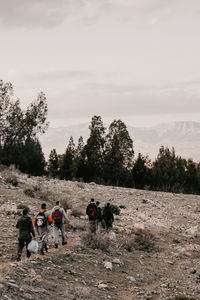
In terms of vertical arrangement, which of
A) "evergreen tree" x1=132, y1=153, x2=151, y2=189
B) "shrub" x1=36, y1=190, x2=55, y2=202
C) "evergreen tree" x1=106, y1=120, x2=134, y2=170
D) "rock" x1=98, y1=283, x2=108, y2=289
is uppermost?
"evergreen tree" x1=106, y1=120, x2=134, y2=170

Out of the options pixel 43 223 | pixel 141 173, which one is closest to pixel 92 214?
pixel 43 223

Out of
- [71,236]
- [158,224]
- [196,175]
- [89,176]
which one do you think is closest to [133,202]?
[158,224]

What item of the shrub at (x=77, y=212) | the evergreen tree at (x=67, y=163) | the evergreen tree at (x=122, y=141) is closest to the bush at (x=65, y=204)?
the shrub at (x=77, y=212)

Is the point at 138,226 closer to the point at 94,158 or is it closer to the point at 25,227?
the point at 25,227

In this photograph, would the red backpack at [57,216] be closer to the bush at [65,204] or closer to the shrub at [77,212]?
the shrub at [77,212]

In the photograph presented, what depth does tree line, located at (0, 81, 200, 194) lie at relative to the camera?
159ft

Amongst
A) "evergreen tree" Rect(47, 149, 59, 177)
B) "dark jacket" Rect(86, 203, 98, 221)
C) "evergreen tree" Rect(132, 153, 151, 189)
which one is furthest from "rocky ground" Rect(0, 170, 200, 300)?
"evergreen tree" Rect(47, 149, 59, 177)

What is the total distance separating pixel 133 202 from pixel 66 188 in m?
6.21

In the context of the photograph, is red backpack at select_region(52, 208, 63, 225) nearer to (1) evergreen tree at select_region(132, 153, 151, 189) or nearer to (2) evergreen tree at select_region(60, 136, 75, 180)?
(2) evergreen tree at select_region(60, 136, 75, 180)

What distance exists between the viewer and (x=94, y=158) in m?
57.6

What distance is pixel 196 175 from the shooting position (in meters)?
72.1

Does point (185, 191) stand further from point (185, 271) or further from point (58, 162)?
point (185, 271)

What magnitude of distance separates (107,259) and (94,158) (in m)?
42.3

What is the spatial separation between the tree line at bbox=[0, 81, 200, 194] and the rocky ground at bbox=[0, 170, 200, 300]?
15057mm
